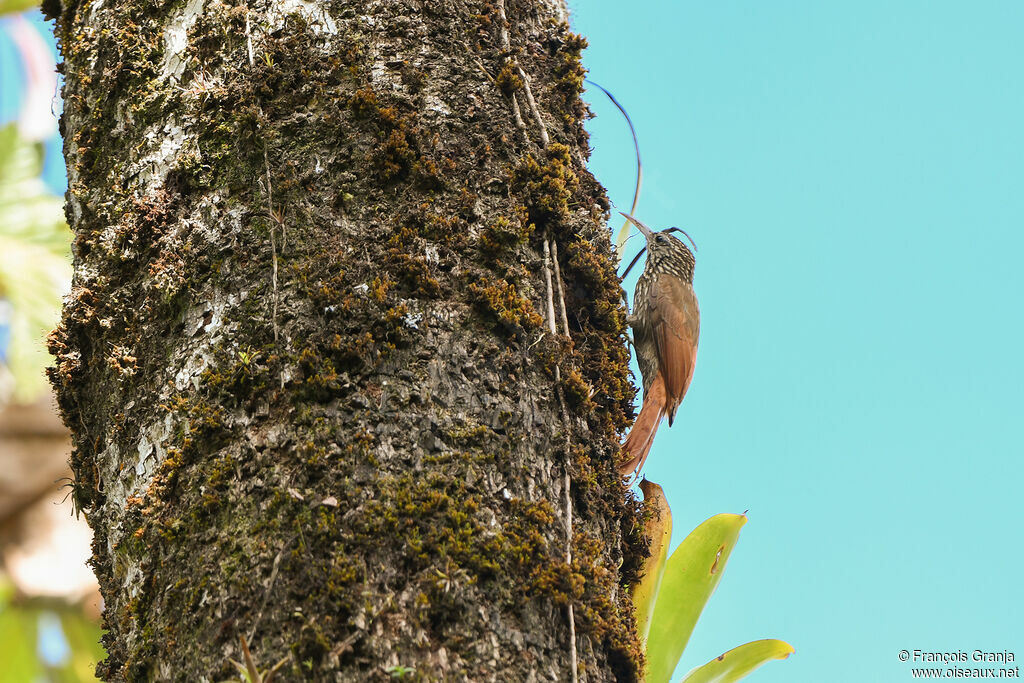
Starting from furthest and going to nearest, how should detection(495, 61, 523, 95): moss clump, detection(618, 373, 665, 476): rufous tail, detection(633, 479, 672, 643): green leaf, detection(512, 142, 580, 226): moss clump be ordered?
detection(618, 373, 665, 476): rufous tail → detection(633, 479, 672, 643): green leaf → detection(495, 61, 523, 95): moss clump → detection(512, 142, 580, 226): moss clump

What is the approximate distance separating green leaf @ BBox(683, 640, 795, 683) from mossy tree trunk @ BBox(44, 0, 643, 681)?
76 centimetres

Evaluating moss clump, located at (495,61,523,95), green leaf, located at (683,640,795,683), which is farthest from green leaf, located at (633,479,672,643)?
moss clump, located at (495,61,523,95)

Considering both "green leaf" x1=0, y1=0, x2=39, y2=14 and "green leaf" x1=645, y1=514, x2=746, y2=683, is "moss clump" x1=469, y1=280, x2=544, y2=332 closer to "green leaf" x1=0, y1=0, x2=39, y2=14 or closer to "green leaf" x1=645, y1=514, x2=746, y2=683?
"green leaf" x1=645, y1=514, x2=746, y2=683

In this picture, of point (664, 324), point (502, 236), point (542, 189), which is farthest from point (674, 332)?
point (502, 236)

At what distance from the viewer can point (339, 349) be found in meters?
1.64

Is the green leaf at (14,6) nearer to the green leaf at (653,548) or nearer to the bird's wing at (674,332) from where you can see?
the bird's wing at (674,332)

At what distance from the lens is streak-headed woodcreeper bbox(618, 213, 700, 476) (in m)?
3.57

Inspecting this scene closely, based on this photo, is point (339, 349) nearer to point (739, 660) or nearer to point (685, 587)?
point (685, 587)

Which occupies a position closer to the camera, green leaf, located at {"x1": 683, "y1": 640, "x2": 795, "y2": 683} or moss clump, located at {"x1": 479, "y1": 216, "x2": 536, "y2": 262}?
moss clump, located at {"x1": 479, "y1": 216, "x2": 536, "y2": 262}

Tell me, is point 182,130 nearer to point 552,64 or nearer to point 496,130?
point 496,130

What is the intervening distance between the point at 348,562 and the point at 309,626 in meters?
0.12

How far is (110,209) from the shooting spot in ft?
6.47

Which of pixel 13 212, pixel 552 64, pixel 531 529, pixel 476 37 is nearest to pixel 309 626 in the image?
pixel 531 529

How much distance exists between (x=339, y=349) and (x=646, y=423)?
1.75 meters
